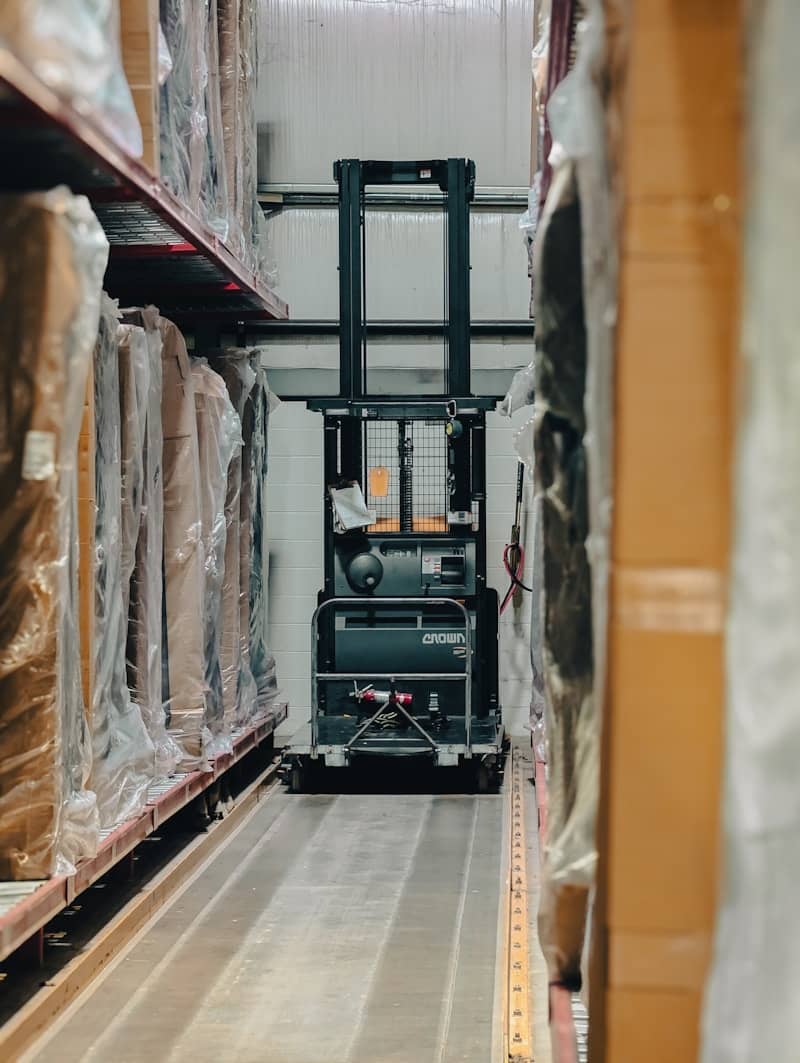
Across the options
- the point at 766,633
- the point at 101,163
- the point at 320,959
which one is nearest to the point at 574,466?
the point at 766,633

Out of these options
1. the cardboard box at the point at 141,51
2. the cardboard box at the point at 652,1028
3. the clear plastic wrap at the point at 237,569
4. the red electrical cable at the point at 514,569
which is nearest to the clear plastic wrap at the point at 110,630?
the cardboard box at the point at 141,51

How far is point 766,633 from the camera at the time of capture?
4.45 ft

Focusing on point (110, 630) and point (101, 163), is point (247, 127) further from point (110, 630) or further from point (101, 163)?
point (110, 630)

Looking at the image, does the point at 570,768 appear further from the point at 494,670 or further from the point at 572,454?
the point at 494,670

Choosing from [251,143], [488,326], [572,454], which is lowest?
[572,454]

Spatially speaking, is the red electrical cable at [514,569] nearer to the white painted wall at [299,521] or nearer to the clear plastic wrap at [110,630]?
the white painted wall at [299,521]

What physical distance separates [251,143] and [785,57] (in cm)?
673

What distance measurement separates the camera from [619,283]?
154cm

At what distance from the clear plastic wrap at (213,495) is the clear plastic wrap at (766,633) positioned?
17.5 feet

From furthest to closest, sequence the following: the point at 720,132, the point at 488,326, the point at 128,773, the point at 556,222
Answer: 1. the point at 488,326
2. the point at 128,773
3. the point at 556,222
4. the point at 720,132

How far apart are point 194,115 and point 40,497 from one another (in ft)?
8.92

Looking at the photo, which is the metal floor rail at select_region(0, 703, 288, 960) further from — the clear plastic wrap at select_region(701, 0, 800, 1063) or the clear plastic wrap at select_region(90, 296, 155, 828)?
the clear plastic wrap at select_region(701, 0, 800, 1063)

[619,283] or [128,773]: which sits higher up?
[619,283]

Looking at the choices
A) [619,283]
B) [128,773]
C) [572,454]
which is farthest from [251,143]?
[619,283]
